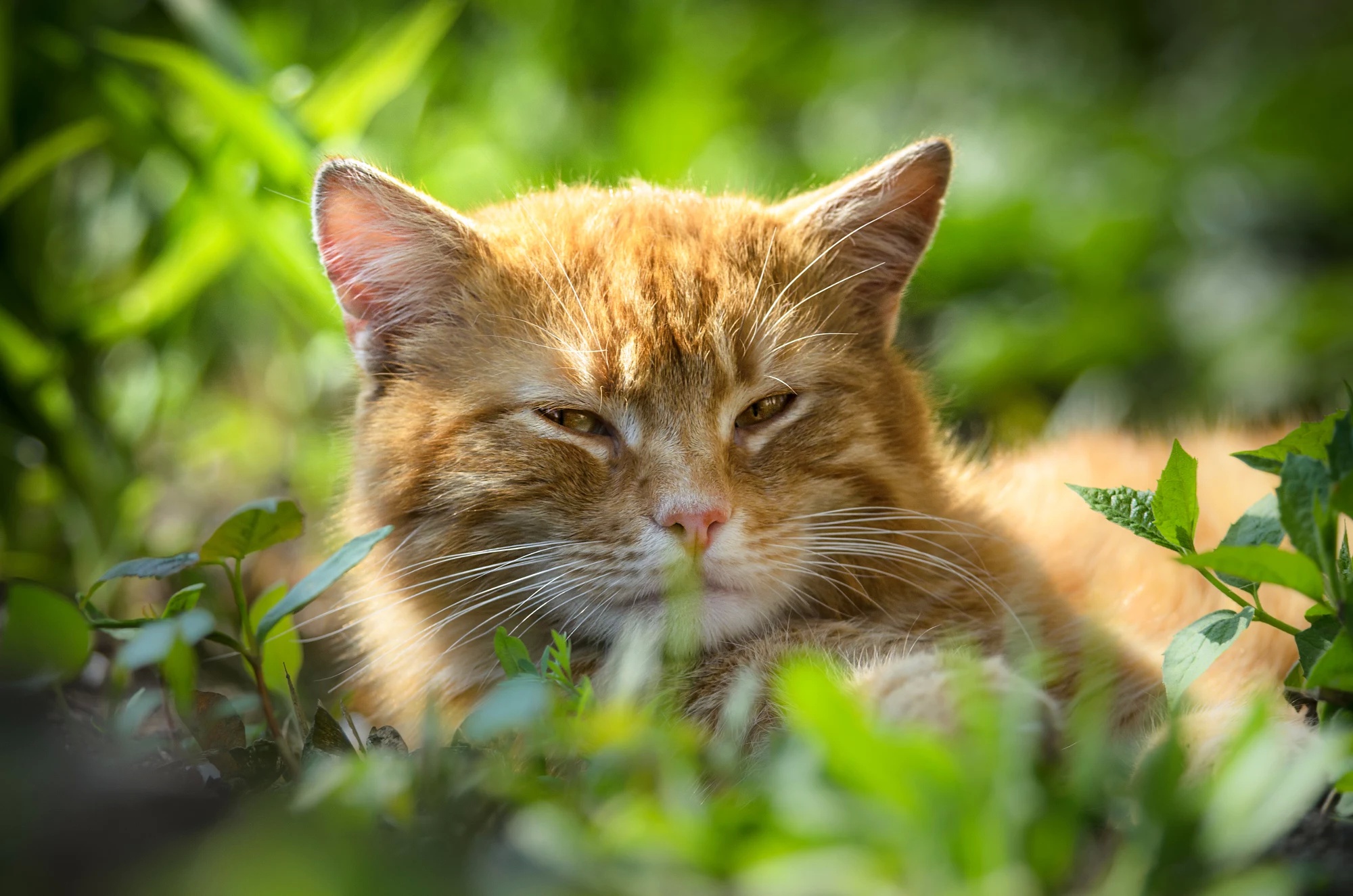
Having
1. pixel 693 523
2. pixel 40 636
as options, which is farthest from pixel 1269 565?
pixel 40 636

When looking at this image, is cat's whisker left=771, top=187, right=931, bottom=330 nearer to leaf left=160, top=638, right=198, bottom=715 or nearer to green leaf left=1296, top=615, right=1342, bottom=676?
green leaf left=1296, top=615, right=1342, bottom=676

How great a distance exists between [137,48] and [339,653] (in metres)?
1.49

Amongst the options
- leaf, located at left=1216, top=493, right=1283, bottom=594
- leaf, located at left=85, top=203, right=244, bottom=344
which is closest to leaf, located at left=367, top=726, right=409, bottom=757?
leaf, located at left=1216, top=493, right=1283, bottom=594

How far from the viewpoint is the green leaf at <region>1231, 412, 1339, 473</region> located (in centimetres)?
115

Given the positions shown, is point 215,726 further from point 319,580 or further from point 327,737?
point 319,580

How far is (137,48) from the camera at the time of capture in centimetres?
237

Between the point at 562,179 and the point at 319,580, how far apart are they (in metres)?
2.56

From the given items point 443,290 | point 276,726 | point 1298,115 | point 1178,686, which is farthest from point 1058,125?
point 276,726

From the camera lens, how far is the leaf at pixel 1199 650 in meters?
1.11

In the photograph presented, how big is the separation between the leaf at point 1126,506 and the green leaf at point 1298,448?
0.11 m

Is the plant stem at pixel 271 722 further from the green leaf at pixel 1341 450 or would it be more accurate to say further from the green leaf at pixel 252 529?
the green leaf at pixel 1341 450

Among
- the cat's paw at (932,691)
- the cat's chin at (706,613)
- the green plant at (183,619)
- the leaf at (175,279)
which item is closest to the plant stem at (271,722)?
the green plant at (183,619)

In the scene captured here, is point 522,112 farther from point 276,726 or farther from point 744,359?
point 276,726

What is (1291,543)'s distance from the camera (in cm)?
103
